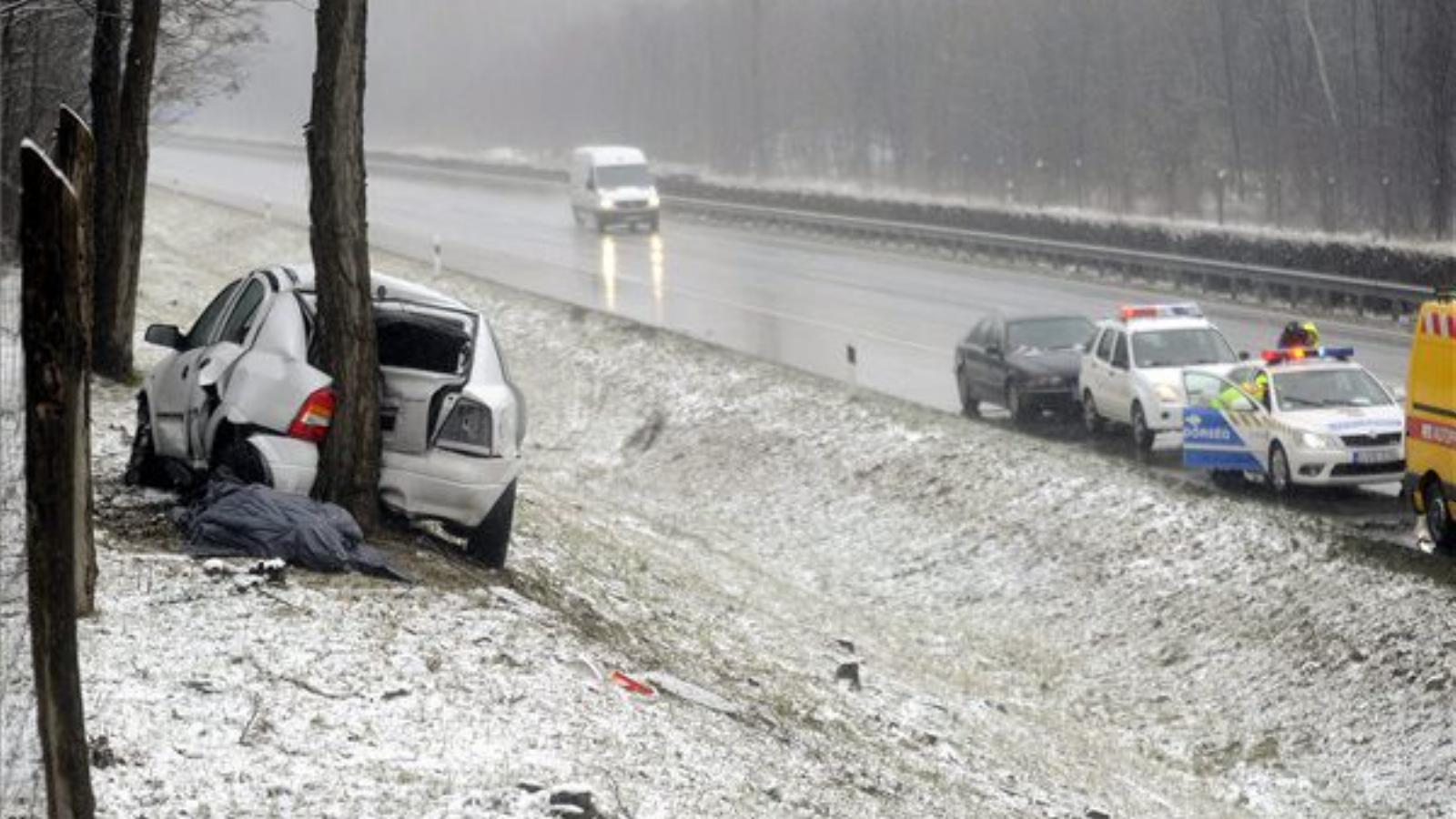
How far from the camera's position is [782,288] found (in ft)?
163

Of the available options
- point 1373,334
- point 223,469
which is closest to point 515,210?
point 1373,334

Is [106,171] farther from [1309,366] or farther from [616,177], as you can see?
[616,177]

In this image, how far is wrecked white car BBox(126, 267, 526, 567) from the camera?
13695 mm

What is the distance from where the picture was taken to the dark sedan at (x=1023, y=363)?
29.8 meters

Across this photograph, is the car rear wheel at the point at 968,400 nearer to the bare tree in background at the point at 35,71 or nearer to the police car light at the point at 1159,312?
the police car light at the point at 1159,312

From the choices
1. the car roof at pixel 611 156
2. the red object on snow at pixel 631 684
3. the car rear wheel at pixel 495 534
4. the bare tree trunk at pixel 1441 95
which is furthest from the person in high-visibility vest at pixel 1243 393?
the car roof at pixel 611 156

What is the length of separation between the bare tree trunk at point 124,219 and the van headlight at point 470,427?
8557mm

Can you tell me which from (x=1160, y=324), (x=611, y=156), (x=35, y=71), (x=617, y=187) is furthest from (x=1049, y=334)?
(x=617, y=187)

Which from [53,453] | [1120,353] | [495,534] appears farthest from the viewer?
[1120,353]

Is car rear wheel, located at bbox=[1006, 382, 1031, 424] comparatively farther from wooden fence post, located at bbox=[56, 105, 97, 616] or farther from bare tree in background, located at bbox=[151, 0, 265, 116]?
wooden fence post, located at bbox=[56, 105, 97, 616]

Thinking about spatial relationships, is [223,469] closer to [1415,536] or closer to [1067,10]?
[1415,536]

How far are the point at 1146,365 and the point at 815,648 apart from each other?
11265 mm

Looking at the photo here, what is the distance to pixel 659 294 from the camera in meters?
48.7

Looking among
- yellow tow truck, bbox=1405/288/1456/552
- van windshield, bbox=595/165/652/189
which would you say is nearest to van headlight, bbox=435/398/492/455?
yellow tow truck, bbox=1405/288/1456/552
